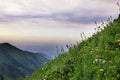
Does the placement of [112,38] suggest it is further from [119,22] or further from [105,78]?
[105,78]

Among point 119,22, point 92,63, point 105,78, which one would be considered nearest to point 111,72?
point 105,78

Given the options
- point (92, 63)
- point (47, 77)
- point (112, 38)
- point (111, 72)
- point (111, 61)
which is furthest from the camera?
point (47, 77)

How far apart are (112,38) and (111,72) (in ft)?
11.0

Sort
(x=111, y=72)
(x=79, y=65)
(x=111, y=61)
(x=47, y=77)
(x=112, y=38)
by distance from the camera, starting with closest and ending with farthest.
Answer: (x=111, y=72) → (x=111, y=61) → (x=79, y=65) → (x=112, y=38) → (x=47, y=77)

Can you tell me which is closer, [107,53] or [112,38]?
[107,53]

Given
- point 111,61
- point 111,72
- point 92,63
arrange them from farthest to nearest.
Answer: point 92,63, point 111,61, point 111,72

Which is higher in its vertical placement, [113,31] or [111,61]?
[113,31]

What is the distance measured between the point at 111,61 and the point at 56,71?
3696 mm

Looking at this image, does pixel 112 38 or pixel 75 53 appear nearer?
pixel 112 38

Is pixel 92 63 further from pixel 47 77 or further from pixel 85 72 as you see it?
pixel 47 77

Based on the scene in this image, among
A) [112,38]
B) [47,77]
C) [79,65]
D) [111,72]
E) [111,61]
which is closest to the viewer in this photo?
[111,72]

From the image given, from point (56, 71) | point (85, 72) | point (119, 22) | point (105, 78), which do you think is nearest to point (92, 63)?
point (85, 72)

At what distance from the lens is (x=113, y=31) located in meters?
12.8

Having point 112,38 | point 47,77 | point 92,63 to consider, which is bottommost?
point 47,77
